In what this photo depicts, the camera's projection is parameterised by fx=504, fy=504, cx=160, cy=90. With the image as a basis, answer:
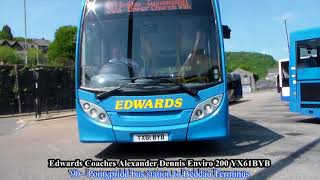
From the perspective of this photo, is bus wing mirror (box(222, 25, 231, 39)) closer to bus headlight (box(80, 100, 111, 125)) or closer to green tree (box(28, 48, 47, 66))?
bus headlight (box(80, 100, 111, 125))

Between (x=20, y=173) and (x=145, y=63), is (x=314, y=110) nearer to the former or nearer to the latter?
(x=145, y=63)

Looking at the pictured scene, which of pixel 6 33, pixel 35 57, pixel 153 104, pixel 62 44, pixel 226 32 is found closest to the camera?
pixel 153 104

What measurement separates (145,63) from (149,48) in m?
0.33

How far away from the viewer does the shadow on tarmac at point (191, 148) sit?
9.73 meters

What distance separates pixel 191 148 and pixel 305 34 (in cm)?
713

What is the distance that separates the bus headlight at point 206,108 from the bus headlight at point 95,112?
157 centimetres

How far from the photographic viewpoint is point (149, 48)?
30.7ft

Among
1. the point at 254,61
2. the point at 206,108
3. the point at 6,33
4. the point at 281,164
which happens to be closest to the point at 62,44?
the point at 6,33

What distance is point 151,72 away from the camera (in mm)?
9133

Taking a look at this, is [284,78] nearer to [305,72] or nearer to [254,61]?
[305,72]

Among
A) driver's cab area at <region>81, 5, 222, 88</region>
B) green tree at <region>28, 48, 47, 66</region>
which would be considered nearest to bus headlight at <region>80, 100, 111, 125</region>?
driver's cab area at <region>81, 5, 222, 88</region>

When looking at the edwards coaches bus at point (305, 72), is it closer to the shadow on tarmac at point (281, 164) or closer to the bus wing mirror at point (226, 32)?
the shadow on tarmac at point (281, 164)

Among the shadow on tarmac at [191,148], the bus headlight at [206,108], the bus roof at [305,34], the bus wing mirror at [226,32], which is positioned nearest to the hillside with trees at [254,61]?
the bus roof at [305,34]

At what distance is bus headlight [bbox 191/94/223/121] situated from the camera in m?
8.91
